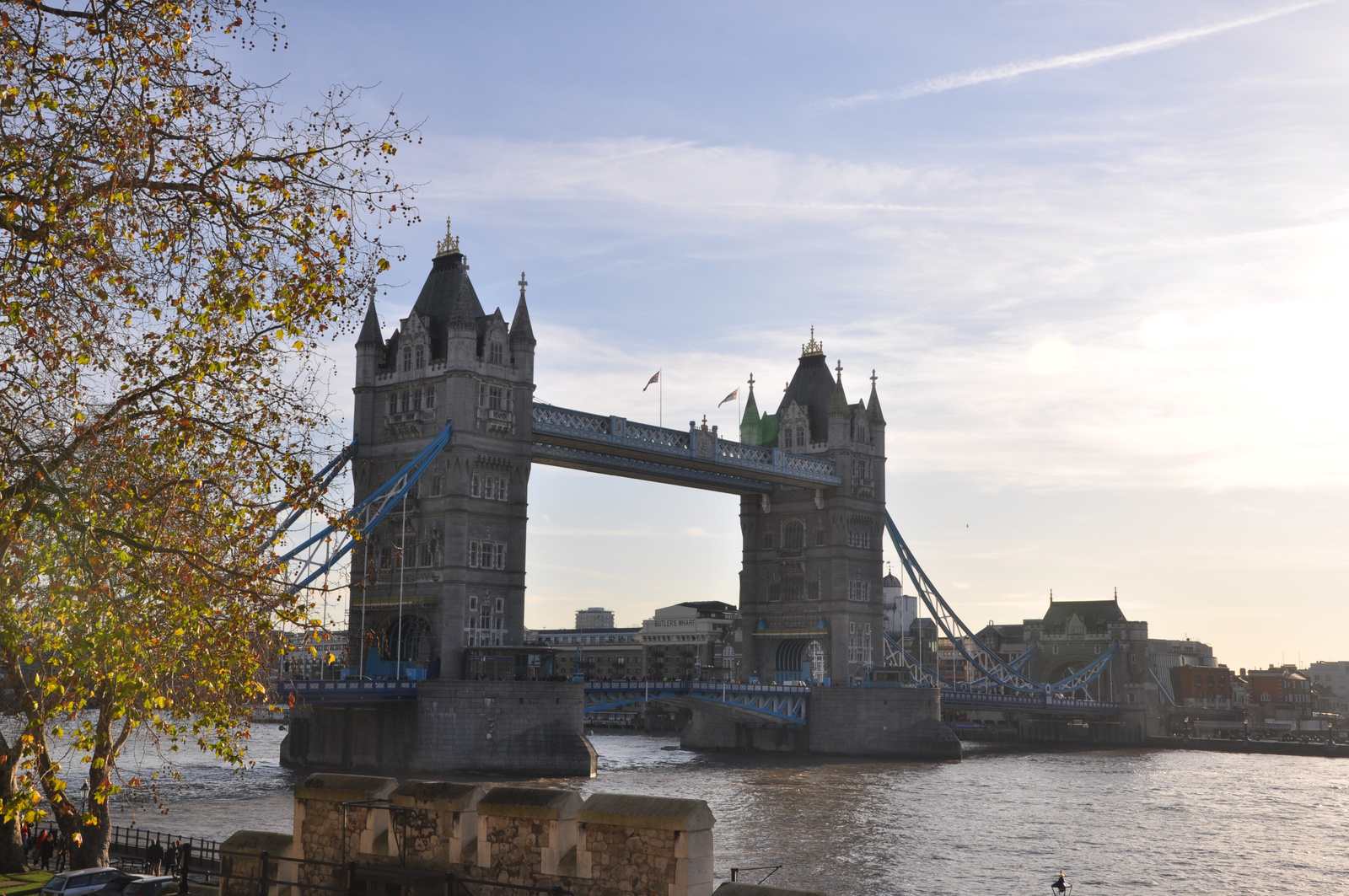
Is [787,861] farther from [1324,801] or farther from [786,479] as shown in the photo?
[786,479]

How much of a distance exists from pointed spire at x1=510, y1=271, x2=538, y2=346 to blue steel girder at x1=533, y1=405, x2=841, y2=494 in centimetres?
481

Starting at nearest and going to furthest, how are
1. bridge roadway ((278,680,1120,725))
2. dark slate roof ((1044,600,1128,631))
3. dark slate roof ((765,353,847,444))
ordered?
bridge roadway ((278,680,1120,725))
dark slate roof ((765,353,847,444))
dark slate roof ((1044,600,1128,631))

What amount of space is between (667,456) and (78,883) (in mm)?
69083

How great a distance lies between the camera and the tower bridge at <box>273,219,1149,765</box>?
249 ft

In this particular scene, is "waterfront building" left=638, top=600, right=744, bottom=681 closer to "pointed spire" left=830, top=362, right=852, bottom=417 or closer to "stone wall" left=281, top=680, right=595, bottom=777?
"pointed spire" left=830, top=362, right=852, bottom=417

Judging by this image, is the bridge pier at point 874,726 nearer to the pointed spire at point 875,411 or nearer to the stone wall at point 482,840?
the pointed spire at point 875,411

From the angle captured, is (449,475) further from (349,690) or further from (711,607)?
(711,607)

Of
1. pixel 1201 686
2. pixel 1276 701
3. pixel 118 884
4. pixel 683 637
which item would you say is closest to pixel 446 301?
pixel 118 884

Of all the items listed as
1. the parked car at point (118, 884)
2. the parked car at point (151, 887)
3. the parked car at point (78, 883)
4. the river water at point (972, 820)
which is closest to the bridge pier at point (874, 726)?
the river water at point (972, 820)

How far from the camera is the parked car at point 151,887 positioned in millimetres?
25672

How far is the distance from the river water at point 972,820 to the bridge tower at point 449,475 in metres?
11.0

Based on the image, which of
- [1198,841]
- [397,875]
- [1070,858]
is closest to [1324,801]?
[1198,841]

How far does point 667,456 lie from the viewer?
93.3 metres

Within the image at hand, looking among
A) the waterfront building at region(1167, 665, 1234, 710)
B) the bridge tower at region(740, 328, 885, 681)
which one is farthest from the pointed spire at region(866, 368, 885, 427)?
the waterfront building at region(1167, 665, 1234, 710)
